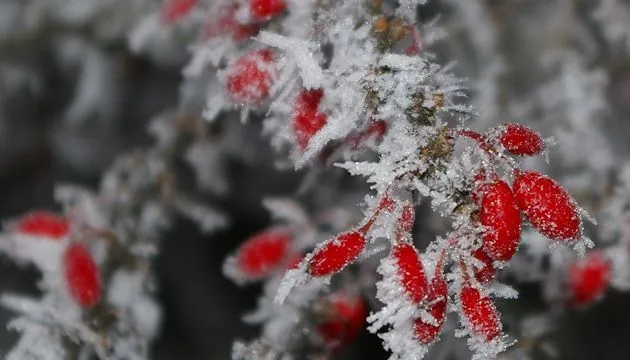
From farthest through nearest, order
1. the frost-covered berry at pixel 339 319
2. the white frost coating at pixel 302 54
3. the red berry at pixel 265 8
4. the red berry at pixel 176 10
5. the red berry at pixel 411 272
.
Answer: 1. the red berry at pixel 176 10
2. the frost-covered berry at pixel 339 319
3. the red berry at pixel 265 8
4. the white frost coating at pixel 302 54
5. the red berry at pixel 411 272

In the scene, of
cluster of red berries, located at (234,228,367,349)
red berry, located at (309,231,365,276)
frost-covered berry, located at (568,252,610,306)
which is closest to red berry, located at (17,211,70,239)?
cluster of red berries, located at (234,228,367,349)

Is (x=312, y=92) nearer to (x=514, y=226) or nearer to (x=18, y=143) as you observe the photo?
(x=514, y=226)

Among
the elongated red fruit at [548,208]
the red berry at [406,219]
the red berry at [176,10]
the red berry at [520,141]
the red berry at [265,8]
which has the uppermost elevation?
the red berry at [176,10]

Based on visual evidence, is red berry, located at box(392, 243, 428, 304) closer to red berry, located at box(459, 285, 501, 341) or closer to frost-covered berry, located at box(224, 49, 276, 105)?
red berry, located at box(459, 285, 501, 341)

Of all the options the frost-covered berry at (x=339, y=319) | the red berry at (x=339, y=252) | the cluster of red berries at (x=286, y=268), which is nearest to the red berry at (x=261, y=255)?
the cluster of red berries at (x=286, y=268)

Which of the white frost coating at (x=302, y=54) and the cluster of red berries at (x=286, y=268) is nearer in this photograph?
the white frost coating at (x=302, y=54)

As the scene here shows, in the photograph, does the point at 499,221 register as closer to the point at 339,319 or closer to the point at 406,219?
the point at 406,219

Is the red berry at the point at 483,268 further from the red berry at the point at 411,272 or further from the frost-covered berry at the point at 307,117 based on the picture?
the frost-covered berry at the point at 307,117
